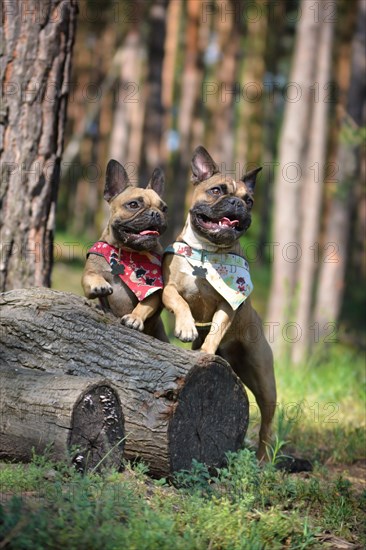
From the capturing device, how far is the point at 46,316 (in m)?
5.67

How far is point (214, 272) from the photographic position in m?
5.91

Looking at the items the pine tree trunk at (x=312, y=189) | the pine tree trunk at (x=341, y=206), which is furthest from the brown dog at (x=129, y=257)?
the pine tree trunk at (x=341, y=206)

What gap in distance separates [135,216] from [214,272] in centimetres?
73

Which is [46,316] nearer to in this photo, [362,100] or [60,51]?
[60,51]

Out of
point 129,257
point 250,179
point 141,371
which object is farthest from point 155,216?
point 141,371

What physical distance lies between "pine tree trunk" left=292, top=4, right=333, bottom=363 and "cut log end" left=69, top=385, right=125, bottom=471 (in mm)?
7949

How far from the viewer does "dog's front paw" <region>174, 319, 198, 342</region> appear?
18.3 ft

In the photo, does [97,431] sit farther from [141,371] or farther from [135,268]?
[135,268]

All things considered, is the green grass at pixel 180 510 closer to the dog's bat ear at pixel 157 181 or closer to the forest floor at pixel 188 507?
the forest floor at pixel 188 507

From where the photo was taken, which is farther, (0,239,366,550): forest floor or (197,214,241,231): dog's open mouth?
(197,214,241,231): dog's open mouth

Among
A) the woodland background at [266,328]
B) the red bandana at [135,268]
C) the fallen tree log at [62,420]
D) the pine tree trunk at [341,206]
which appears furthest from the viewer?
the pine tree trunk at [341,206]

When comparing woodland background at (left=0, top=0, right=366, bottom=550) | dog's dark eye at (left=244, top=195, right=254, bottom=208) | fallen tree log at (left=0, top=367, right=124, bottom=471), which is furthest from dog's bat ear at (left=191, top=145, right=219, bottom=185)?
fallen tree log at (left=0, top=367, right=124, bottom=471)

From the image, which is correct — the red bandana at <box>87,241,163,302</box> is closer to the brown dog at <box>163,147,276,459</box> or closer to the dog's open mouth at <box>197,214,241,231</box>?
the brown dog at <box>163,147,276,459</box>

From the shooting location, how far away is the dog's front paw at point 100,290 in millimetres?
5719
